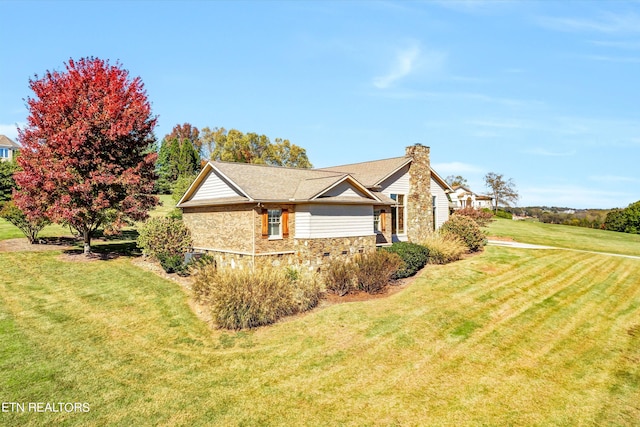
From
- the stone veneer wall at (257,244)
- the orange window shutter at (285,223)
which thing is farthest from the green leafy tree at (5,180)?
the orange window shutter at (285,223)

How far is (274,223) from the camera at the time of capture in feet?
59.7

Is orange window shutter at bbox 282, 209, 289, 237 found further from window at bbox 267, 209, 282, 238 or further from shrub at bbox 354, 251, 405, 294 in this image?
shrub at bbox 354, 251, 405, 294

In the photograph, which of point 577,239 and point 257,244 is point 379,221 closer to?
point 257,244

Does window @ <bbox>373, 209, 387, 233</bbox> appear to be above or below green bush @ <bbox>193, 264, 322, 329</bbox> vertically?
above

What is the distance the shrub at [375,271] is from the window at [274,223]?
412cm

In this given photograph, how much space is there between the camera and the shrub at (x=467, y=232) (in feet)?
82.9

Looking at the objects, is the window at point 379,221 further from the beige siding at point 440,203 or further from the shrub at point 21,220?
the shrub at point 21,220

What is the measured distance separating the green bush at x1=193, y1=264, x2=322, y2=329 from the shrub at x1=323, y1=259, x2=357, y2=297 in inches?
63.4

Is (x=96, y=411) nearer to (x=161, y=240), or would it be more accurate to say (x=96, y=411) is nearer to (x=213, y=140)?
(x=161, y=240)

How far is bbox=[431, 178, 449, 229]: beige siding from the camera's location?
29203 millimetres

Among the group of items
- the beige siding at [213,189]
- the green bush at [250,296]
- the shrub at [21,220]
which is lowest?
the green bush at [250,296]

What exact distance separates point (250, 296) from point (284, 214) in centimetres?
587

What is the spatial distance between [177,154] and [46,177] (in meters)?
50.2

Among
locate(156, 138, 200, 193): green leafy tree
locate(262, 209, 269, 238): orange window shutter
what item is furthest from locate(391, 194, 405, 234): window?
locate(156, 138, 200, 193): green leafy tree
